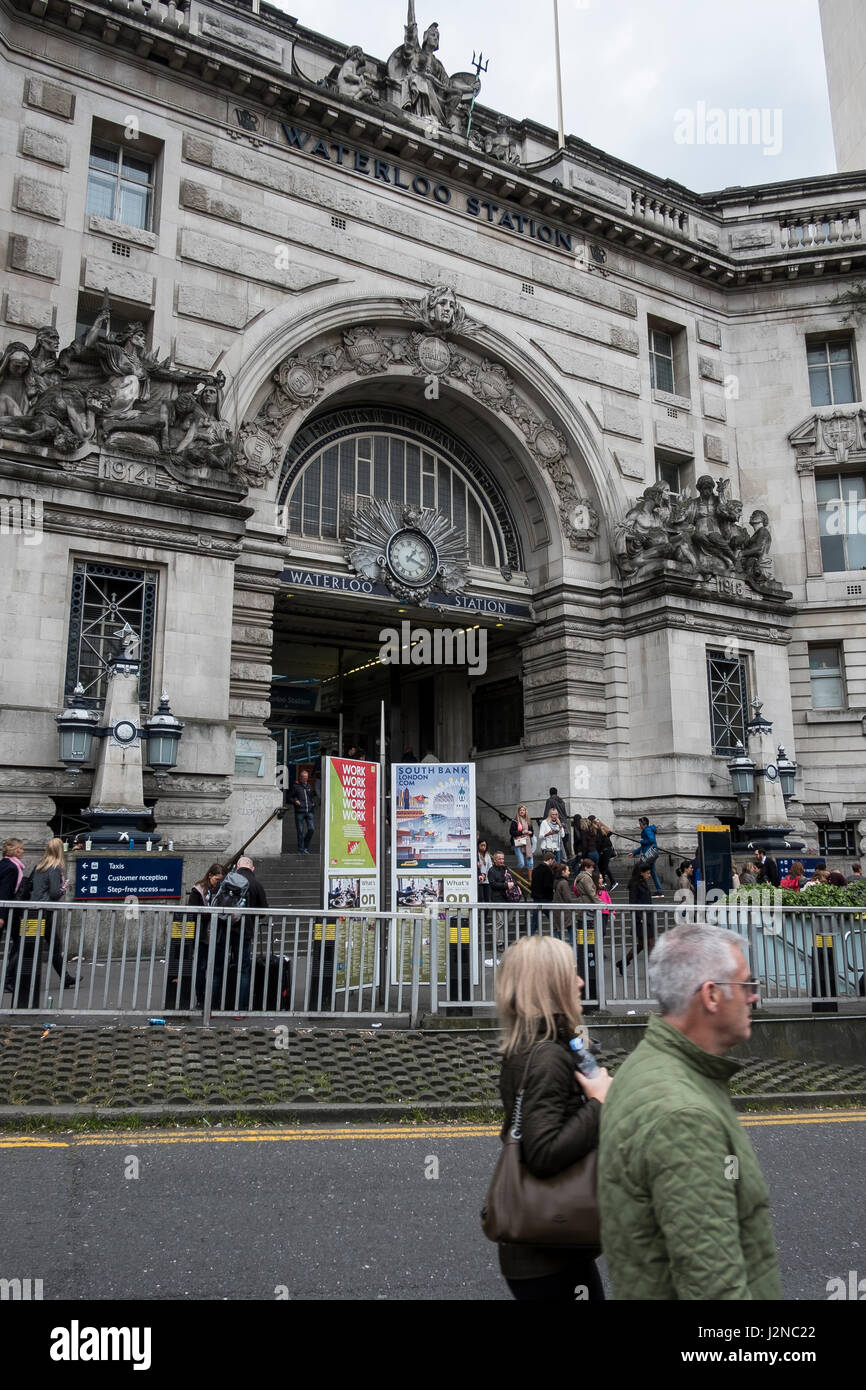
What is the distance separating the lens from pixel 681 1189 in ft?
7.60

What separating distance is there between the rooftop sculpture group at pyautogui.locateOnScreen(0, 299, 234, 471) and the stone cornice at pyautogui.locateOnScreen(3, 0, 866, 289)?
686cm

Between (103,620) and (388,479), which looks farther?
(388,479)

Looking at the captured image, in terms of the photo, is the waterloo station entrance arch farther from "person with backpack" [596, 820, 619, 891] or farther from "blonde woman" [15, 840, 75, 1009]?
"blonde woman" [15, 840, 75, 1009]

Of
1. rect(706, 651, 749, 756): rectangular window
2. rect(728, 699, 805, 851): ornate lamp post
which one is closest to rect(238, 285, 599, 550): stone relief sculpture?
rect(706, 651, 749, 756): rectangular window

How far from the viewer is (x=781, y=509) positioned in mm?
30016

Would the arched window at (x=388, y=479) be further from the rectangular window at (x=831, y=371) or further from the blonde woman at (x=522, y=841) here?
the rectangular window at (x=831, y=371)

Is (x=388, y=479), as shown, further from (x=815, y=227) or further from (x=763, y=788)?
(x=815, y=227)

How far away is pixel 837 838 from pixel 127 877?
2180 centimetres

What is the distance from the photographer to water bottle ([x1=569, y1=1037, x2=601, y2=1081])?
3.08 metres

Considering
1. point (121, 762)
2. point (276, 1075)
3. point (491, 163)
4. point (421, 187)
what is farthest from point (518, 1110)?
point (491, 163)

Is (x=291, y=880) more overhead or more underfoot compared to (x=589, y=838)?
more underfoot

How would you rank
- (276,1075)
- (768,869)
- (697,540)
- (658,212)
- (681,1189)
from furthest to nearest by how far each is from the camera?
1. (658,212)
2. (697,540)
3. (768,869)
4. (276,1075)
5. (681,1189)
